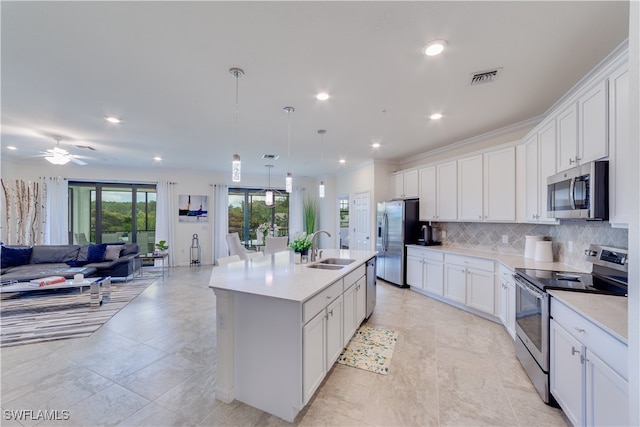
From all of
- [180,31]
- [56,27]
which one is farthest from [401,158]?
[56,27]

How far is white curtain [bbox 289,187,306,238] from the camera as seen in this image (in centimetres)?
849

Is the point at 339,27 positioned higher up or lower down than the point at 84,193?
higher up

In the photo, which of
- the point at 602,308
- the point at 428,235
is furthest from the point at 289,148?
the point at 602,308

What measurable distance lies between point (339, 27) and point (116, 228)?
7.81 meters

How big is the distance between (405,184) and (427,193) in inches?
24.8

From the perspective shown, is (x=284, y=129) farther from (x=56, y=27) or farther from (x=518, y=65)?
(x=518, y=65)

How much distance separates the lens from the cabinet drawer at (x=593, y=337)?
4.17ft

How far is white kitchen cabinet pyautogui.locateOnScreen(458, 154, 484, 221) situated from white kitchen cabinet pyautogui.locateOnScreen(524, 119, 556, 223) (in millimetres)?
729

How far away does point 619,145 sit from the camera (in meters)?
1.72

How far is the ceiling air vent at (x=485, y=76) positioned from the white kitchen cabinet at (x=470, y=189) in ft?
5.53

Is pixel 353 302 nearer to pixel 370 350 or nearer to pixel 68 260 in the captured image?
pixel 370 350

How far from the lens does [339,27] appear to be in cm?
184

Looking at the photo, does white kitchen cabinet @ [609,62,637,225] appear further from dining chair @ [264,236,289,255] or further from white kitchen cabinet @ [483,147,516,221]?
dining chair @ [264,236,289,255]

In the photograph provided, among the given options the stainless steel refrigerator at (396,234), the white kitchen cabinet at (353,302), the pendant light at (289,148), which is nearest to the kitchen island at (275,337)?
the white kitchen cabinet at (353,302)
